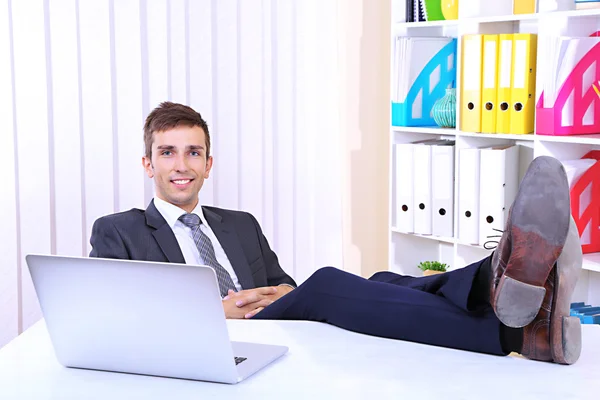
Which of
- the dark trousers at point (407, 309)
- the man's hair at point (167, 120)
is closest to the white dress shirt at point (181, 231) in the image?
the man's hair at point (167, 120)

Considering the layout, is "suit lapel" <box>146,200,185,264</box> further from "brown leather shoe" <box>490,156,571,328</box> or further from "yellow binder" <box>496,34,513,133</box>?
"yellow binder" <box>496,34,513,133</box>

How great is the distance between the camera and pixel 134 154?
3127 millimetres

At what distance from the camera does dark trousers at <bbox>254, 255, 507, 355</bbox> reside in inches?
60.2

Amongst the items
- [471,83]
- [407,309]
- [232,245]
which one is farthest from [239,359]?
[471,83]

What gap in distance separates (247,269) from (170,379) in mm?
1073

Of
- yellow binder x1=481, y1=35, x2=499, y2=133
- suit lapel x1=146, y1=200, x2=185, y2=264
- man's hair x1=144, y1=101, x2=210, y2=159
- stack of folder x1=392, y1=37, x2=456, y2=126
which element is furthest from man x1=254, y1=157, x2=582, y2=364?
stack of folder x1=392, y1=37, x2=456, y2=126

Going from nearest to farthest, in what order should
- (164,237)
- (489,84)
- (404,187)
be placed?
(164,237) < (489,84) < (404,187)

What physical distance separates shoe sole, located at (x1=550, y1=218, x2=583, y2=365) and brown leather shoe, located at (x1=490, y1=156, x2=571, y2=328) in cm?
4

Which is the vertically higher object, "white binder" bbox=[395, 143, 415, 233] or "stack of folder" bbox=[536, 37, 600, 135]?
"stack of folder" bbox=[536, 37, 600, 135]

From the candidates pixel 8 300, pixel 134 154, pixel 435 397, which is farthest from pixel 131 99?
pixel 435 397

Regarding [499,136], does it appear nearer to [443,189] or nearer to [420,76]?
[443,189]

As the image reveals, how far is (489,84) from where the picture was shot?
2844 mm

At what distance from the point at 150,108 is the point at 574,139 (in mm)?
1550

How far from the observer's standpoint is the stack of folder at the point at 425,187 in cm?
306
